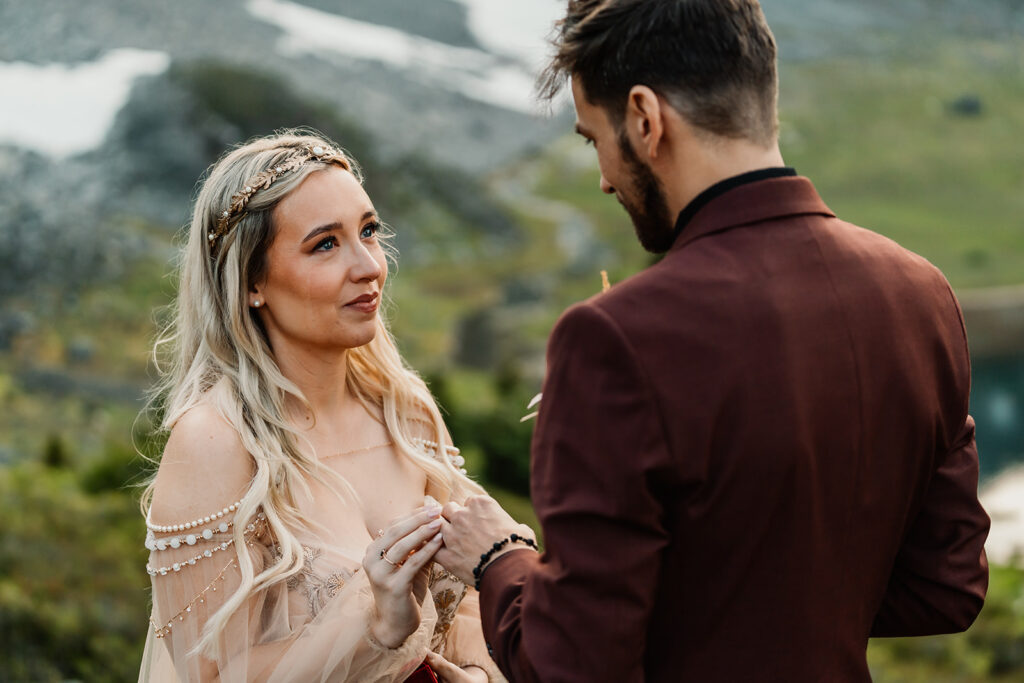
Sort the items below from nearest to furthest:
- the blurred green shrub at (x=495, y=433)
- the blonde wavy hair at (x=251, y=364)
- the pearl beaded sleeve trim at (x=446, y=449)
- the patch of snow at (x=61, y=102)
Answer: the blonde wavy hair at (x=251, y=364) < the pearl beaded sleeve trim at (x=446, y=449) < the blurred green shrub at (x=495, y=433) < the patch of snow at (x=61, y=102)

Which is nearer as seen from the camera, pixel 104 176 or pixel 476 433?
pixel 476 433

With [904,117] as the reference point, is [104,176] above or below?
below

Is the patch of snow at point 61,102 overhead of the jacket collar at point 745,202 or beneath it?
beneath

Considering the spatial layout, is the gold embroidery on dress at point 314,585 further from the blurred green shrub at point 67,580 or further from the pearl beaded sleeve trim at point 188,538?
the blurred green shrub at point 67,580

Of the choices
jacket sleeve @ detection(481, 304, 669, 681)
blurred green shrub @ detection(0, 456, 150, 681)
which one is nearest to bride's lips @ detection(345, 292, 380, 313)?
jacket sleeve @ detection(481, 304, 669, 681)

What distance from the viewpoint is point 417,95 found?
392 inches

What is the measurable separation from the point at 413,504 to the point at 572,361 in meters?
1.36

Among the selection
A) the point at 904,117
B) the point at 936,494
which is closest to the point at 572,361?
the point at 936,494

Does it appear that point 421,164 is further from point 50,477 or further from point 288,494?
point 288,494

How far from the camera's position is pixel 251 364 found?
279 cm

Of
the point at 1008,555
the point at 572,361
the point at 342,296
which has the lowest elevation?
the point at 1008,555

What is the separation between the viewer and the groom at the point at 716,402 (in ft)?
5.29

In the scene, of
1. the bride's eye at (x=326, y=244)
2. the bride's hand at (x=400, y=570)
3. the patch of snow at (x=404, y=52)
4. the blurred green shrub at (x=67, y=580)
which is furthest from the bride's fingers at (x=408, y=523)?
the patch of snow at (x=404, y=52)

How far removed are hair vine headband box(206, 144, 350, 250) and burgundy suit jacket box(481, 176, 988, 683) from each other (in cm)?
137
